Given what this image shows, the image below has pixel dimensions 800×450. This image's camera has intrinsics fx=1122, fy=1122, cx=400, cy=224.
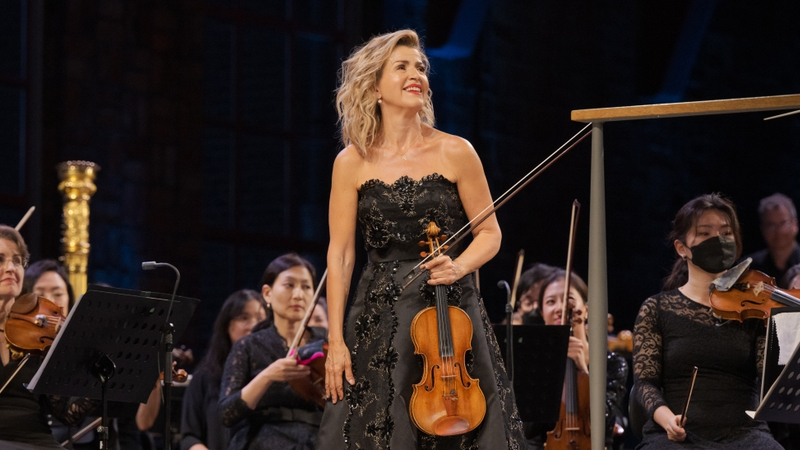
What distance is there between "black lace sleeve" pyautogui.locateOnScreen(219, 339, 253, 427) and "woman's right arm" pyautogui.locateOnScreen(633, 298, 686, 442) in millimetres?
1514

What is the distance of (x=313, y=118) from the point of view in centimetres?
707

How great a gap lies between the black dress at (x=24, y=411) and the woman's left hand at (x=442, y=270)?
163cm

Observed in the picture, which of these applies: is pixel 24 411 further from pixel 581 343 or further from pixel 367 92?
pixel 581 343

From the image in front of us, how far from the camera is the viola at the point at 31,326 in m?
3.77

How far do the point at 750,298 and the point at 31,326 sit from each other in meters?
2.39

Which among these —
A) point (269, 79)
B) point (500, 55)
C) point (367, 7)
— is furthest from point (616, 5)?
point (269, 79)

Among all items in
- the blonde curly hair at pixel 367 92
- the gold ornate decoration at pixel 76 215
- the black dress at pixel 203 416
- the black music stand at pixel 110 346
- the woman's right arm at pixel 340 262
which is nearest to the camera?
the woman's right arm at pixel 340 262

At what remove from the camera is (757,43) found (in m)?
8.24

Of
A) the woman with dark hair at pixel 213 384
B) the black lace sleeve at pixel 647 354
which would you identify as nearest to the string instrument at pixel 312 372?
the woman with dark hair at pixel 213 384

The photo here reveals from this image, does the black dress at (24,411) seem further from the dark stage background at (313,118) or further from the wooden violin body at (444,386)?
the dark stage background at (313,118)

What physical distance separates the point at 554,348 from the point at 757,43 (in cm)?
488

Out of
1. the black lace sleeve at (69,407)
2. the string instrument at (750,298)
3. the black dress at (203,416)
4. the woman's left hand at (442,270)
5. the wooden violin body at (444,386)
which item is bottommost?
the black dress at (203,416)

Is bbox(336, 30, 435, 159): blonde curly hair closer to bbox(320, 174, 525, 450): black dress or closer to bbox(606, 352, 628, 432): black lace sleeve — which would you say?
bbox(320, 174, 525, 450): black dress

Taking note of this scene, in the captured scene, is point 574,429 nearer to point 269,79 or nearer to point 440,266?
point 440,266
